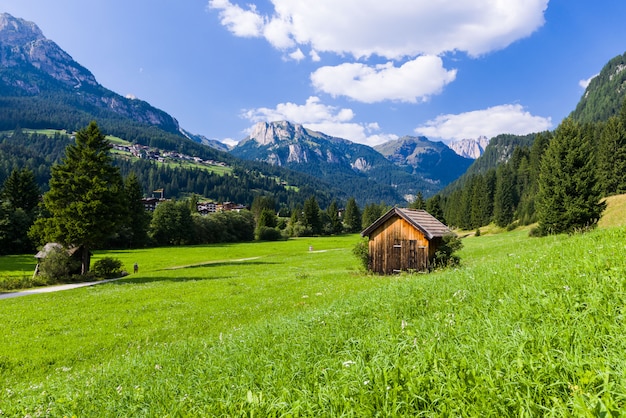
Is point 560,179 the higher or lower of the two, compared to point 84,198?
higher

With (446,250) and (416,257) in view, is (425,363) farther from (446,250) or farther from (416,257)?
(446,250)

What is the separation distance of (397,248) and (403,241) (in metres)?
0.84

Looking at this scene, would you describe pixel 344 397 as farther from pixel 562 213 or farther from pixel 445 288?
pixel 562 213

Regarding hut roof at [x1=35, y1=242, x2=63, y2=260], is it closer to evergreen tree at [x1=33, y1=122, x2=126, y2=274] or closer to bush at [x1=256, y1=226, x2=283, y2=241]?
evergreen tree at [x1=33, y1=122, x2=126, y2=274]

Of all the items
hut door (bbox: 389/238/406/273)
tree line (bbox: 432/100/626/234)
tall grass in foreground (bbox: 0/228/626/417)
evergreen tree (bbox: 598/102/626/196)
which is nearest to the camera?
tall grass in foreground (bbox: 0/228/626/417)

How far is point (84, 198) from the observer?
32750 millimetres

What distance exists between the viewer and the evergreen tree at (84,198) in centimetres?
3225

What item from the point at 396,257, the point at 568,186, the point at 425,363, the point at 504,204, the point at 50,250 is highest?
the point at 504,204

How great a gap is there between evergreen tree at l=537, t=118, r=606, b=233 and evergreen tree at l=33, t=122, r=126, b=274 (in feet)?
167

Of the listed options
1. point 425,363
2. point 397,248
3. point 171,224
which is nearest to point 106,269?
point 397,248

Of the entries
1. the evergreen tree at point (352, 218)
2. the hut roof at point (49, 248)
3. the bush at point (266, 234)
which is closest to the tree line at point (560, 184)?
the evergreen tree at point (352, 218)

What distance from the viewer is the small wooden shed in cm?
2677

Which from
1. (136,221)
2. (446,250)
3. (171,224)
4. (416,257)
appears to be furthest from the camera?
(171,224)

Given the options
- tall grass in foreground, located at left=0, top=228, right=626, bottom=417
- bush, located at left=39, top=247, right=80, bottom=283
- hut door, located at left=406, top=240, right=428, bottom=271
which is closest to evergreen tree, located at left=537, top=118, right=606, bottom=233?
hut door, located at left=406, top=240, right=428, bottom=271
